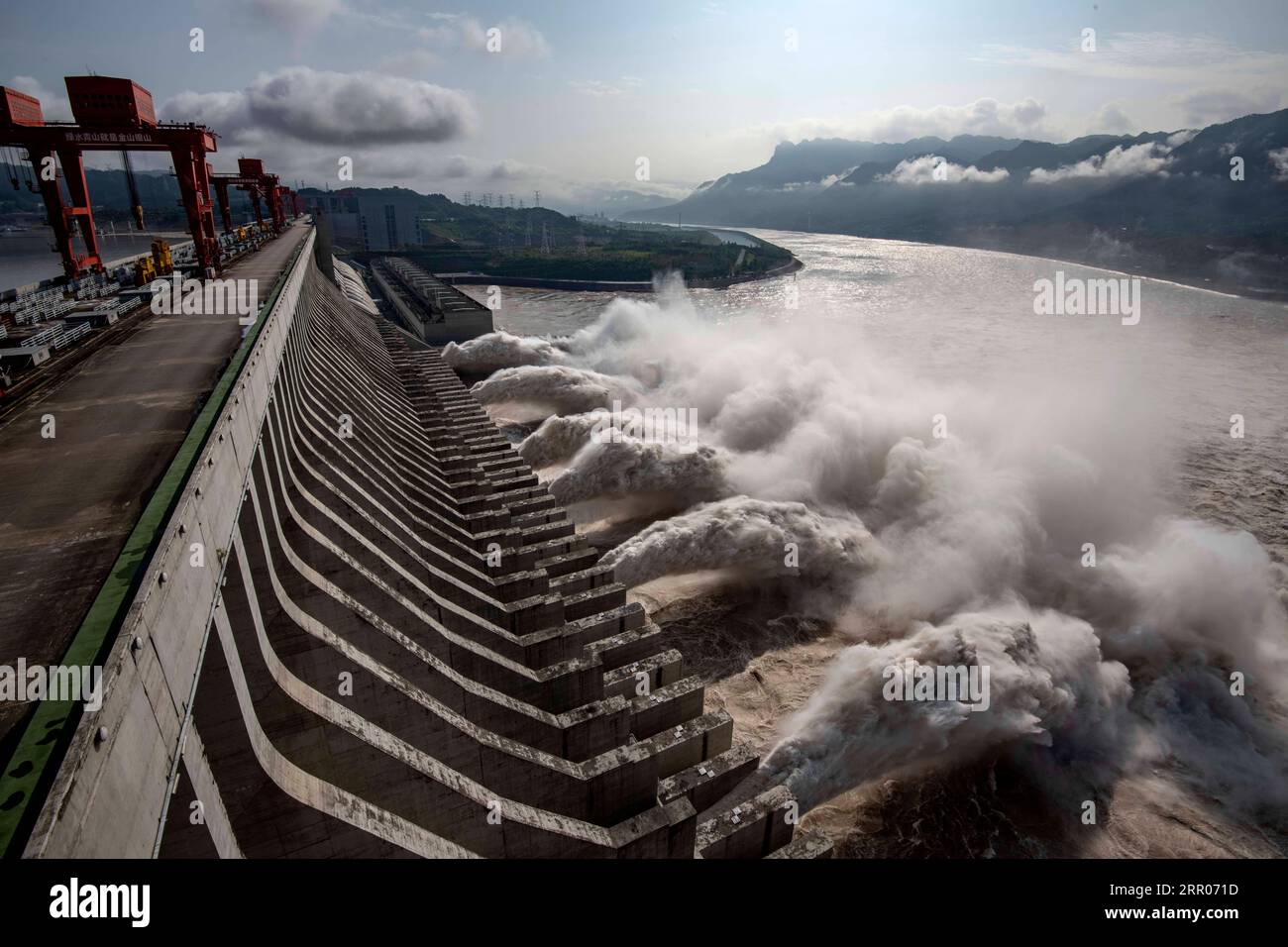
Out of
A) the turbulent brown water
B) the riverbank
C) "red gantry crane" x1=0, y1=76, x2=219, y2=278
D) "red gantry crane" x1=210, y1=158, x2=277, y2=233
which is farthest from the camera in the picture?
the riverbank

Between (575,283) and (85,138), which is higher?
(85,138)

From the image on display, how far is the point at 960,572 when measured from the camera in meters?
22.6

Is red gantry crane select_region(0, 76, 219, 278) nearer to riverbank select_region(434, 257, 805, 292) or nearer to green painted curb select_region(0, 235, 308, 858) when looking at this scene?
green painted curb select_region(0, 235, 308, 858)

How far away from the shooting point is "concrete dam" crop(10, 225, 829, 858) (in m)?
6.11

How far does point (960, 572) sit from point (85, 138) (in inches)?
1776

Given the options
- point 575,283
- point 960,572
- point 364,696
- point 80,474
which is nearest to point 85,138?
point 80,474

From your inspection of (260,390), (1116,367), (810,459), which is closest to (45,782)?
(260,390)

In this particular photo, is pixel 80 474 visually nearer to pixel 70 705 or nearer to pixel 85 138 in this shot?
pixel 70 705

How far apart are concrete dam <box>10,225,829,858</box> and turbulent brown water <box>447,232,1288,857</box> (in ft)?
14.0

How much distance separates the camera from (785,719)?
16828 millimetres

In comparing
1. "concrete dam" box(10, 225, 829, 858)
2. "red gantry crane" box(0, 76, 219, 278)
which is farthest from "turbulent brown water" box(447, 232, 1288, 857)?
"red gantry crane" box(0, 76, 219, 278)

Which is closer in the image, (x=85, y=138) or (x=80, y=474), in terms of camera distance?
(x=80, y=474)

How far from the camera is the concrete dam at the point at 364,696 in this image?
20.1ft

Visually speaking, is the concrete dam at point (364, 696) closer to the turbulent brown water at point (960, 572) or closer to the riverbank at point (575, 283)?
Result: the turbulent brown water at point (960, 572)
